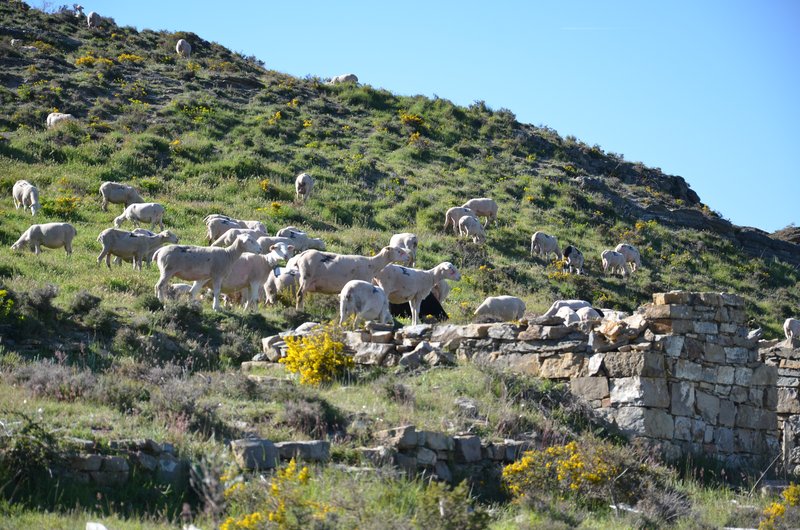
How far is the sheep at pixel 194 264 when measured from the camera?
1884 cm

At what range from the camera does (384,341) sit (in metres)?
15.5

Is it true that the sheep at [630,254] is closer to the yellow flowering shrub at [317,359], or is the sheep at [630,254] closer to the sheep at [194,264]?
the sheep at [194,264]

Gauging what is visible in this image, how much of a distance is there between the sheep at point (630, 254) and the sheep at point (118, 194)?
18280 mm

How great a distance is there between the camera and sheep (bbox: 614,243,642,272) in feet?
119

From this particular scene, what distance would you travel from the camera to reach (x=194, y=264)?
1902cm

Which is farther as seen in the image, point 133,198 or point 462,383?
point 133,198

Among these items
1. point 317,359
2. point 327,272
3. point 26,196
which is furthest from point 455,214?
point 317,359

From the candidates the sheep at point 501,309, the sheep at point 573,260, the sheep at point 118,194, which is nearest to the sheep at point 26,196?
the sheep at point 118,194

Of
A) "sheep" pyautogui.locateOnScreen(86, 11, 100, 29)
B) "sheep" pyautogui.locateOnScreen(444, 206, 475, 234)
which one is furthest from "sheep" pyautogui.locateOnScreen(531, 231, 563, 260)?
"sheep" pyautogui.locateOnScreen(86, 11, 100, 29)

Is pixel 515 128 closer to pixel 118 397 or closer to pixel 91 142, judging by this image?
pixel 91 142

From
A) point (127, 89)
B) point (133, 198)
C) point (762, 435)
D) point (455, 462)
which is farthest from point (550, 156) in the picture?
point (455, 462)

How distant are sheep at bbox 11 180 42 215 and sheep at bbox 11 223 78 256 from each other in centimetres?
484

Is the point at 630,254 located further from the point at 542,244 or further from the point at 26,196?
the point at 26,196

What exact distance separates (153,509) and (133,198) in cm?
2362
